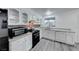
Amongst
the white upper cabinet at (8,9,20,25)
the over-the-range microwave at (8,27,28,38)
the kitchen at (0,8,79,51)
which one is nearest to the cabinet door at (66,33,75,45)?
the kitchen at (0,8,79,51)

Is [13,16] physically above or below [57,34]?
above

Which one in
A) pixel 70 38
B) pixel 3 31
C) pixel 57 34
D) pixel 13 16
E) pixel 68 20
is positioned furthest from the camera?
pixel 70 38

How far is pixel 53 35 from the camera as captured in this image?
7.98 ft

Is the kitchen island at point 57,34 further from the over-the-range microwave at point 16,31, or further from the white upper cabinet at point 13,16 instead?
the white upper cabinet at point 13,16

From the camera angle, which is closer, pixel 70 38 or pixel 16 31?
pixel 16 31

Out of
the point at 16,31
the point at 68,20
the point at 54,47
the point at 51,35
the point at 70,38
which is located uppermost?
the point at 68,20

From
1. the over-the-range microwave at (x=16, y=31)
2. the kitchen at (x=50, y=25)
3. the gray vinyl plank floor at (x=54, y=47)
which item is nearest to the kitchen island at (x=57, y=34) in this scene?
the kitchen at (x=50, y=25)

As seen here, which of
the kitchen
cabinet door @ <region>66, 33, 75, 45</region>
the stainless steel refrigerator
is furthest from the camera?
cabinet door @ <region>66, 33, 75, 45</region>

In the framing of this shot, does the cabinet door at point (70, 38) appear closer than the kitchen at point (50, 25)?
No

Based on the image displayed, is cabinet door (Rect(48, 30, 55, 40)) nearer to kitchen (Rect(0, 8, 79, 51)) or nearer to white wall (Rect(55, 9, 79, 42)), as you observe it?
kitchen (Rect(0, 8, 79, 51))

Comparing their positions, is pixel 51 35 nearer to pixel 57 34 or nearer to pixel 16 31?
pixel 57 34

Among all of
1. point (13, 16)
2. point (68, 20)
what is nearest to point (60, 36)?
point (68, 20)

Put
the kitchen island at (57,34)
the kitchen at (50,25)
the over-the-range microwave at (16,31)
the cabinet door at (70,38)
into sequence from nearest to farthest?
1. the over-the-range microwave at (16,31)
2. the kitchen at (50,25)
3. the kitchen island at (57,34)
4. the cabinet door at (70,38)
